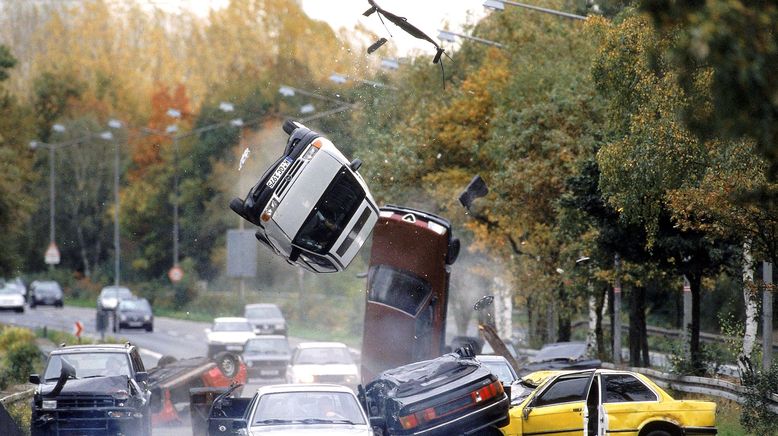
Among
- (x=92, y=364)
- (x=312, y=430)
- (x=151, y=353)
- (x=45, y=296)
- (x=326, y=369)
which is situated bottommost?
(x=312, y=430)

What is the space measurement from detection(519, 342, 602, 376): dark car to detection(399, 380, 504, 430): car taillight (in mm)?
11512

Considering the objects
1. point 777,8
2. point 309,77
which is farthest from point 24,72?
point 777,8

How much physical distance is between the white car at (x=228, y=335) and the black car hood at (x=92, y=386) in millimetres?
24768

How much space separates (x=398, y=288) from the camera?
26562 millimetres

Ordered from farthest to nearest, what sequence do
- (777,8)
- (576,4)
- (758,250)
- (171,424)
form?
1. (576,4)
2. (171,424)
3. (758,250)
4. (777,8)

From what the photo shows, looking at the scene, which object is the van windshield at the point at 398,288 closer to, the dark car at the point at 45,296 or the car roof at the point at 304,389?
the car roof at the point at 304,389

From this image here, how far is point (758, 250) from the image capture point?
20906mm

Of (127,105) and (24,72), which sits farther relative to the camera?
(24,72)

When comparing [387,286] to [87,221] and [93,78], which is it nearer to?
[87,221]

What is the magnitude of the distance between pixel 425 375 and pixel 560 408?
6.67 feet

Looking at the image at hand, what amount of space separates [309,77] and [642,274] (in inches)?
888

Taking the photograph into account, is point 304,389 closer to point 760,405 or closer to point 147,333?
point 760,405

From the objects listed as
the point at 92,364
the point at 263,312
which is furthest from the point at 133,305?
the point at 92,364

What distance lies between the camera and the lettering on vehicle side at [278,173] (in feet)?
74.4
